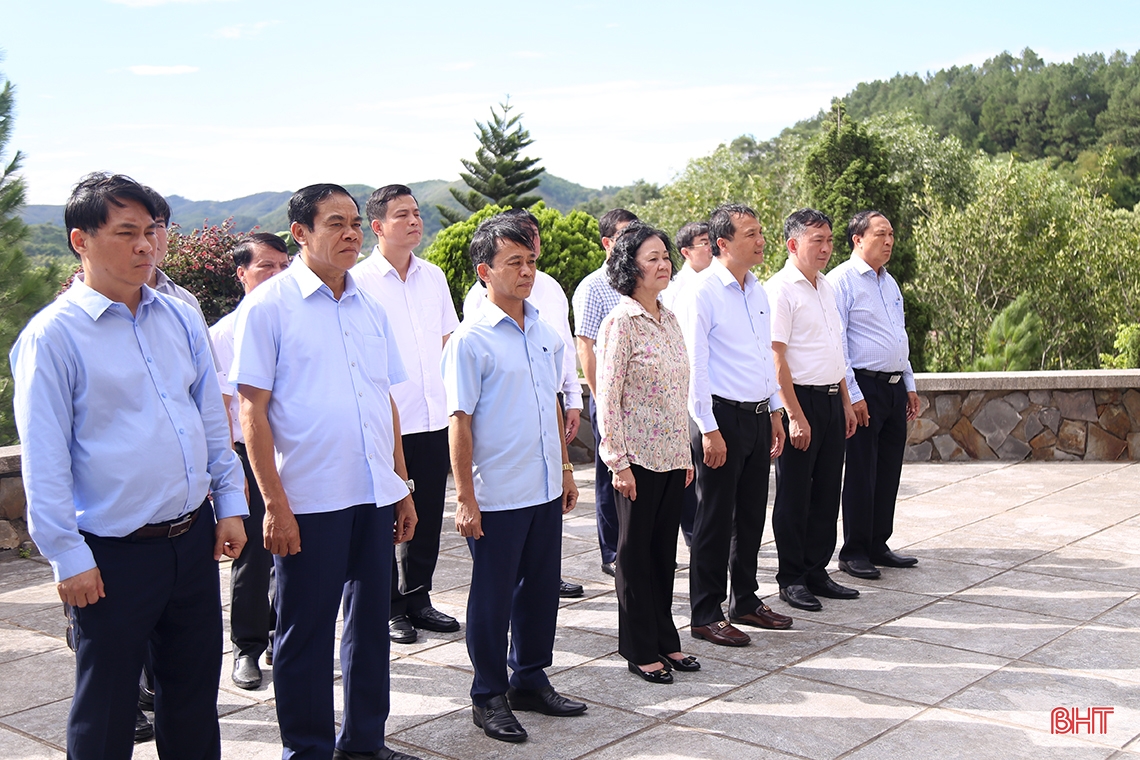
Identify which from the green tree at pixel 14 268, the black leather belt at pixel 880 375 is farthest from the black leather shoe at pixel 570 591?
the green tree at pixel 14 268

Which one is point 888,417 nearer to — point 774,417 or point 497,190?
point 774,417

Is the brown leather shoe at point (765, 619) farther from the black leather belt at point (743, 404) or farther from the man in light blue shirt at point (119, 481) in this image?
the man in light blue shirt at point (119, 481)

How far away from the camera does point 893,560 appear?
5.38m

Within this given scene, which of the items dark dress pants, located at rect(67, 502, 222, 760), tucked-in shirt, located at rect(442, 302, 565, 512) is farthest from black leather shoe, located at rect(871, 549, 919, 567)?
dark dress pants, located at rect(67, 502, 222, 760)

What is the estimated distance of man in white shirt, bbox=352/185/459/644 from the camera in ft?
14.5

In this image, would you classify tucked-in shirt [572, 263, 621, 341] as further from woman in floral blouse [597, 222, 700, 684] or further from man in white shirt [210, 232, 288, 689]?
man in white shirt [210, 232, 288, 689]

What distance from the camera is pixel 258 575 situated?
3.93 m

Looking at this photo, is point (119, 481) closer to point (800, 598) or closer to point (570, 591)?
point (570, 591)

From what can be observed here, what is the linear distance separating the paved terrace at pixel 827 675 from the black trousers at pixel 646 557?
165 millimetres

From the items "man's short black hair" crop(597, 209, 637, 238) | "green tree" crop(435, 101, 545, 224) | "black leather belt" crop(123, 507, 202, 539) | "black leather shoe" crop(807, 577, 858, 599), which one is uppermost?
"green tree" crop(435, 101, 545, 224)

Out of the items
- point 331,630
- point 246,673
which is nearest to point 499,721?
point 331,630

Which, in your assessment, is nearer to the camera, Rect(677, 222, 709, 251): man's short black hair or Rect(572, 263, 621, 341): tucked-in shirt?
Rect(572, 263, 621, 341): tucked-in shirt

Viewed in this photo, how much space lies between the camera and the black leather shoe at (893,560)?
537 cm

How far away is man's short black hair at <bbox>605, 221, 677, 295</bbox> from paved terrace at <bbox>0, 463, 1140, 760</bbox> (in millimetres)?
1473
